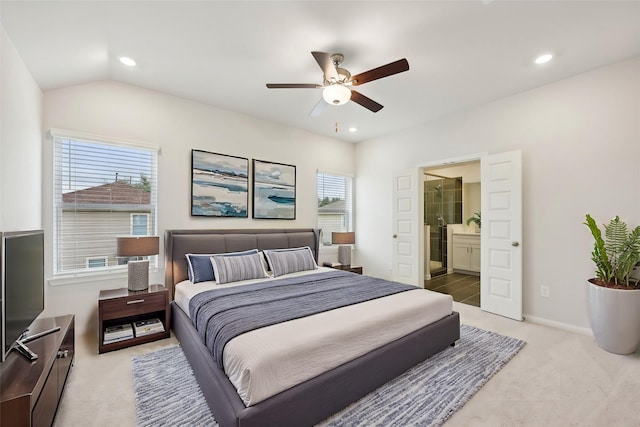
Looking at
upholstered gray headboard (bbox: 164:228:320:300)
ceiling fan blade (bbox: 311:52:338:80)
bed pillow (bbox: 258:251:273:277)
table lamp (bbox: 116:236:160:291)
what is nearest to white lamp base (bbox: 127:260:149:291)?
table lamp (bbox: 116:236:160:291)

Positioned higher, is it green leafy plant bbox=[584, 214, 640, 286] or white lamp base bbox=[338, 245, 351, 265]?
green leafy plant bbox=[584, 214, 640, 286]

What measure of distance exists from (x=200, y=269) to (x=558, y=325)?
165 inches

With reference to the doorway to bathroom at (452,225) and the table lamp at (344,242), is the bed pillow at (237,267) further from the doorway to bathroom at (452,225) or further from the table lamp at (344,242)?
the doorway to bathroom at (452,225)

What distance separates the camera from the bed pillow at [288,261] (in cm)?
354

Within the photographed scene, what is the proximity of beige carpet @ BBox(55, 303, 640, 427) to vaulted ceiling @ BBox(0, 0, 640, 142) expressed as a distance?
2.61 meters

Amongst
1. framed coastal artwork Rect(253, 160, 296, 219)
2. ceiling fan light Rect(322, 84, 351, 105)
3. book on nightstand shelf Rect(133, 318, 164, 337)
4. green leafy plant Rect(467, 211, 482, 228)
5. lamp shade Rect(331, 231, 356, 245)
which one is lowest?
book on nightstand shelf Rect(133, 318, 164, 337)

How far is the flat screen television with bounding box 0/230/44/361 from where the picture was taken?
1.43m

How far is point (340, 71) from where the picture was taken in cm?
255

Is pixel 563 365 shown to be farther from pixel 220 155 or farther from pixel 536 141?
pixel 220 155

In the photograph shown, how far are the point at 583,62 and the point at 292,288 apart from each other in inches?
148

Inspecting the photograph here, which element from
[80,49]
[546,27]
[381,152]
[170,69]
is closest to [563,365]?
[546,27]

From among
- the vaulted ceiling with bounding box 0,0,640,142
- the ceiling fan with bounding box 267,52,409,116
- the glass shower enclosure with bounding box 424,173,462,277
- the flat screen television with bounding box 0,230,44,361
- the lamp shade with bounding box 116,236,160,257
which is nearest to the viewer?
the flat screen television with bounding box 0,230,44,361

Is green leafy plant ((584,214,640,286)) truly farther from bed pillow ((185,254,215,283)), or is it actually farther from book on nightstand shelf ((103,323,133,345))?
book on nightstand shelf ((103,323,133,345))

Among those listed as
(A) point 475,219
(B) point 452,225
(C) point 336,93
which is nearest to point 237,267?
(C) point 336,93
